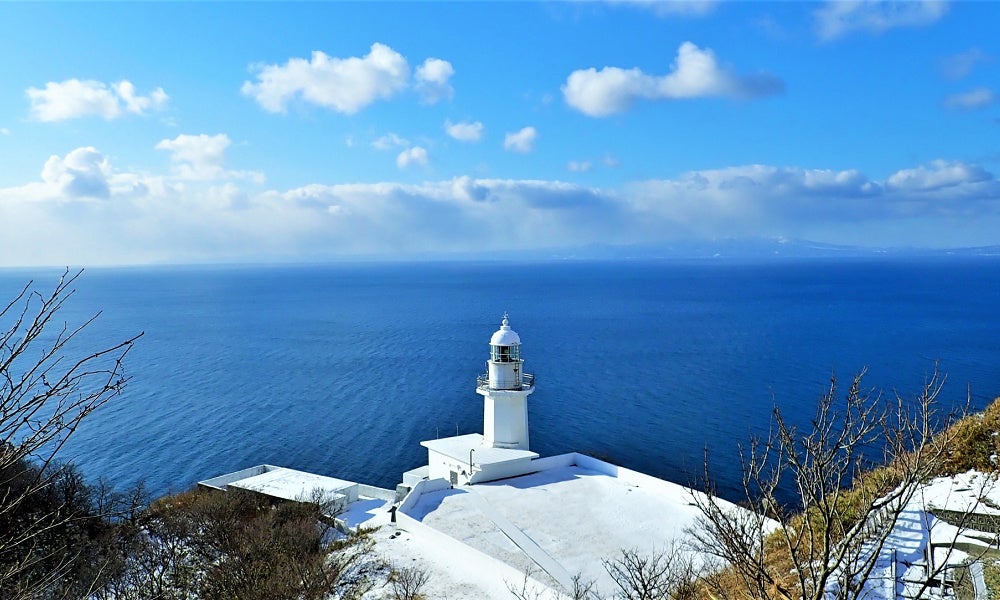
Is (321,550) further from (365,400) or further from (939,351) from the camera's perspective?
(939,351)

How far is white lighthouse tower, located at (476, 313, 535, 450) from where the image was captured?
25.8 meters

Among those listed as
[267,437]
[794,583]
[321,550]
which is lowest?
[267,437]

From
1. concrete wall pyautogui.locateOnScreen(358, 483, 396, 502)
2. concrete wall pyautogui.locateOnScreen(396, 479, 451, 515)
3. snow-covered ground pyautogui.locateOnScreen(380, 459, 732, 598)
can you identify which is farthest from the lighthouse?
snow-covered ground pyautogui.locateOnScreen(380, 459, 732, 598)

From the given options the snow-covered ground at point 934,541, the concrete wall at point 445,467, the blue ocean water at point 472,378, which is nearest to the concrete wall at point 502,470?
the concrete wall at point 445,467

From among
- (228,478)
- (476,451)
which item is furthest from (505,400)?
(228,478)

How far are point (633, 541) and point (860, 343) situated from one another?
60999 millimetres

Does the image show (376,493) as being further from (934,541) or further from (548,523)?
(934,541)

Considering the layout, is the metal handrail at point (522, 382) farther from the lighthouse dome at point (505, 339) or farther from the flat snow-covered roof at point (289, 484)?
the flat snow-covered roof at point (289, 484)

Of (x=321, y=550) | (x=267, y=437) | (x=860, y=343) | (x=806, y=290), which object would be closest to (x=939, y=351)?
(x=860, y=343)

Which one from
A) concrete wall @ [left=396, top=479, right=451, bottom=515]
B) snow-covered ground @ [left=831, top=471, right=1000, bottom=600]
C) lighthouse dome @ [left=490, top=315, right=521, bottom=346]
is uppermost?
lighthouse dome @ [left=490, top=315, right=521, bottom=346]

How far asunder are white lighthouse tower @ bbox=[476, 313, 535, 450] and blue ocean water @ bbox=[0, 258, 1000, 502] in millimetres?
8766

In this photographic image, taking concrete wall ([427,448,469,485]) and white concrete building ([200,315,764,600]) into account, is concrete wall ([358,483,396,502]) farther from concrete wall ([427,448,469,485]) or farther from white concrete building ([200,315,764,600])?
concrete wall ([427,448,469,485])

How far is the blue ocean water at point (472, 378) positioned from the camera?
3737cm

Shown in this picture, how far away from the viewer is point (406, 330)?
85.1 metres
